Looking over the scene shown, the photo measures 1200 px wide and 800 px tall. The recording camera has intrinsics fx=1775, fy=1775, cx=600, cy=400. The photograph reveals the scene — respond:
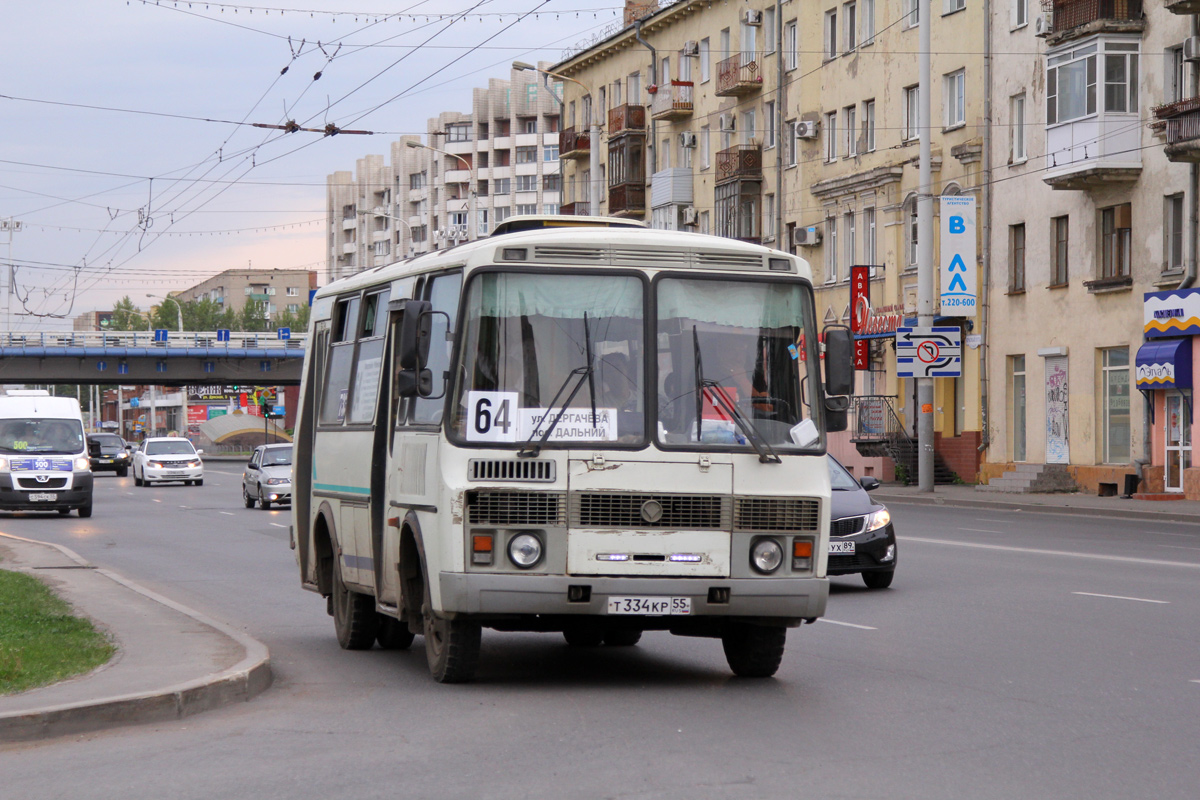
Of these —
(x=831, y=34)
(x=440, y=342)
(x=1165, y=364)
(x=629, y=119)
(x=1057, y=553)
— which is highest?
(x=831, y=34)

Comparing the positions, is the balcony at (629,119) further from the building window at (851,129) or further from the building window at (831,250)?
the building window at (851,129)

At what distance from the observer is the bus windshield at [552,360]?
33.5 ft

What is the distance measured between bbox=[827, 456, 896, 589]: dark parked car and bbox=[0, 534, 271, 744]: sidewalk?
6.41 m

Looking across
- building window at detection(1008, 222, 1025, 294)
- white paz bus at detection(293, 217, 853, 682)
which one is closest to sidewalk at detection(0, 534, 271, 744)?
white paz bus at detection(293, 217, 853, 682)

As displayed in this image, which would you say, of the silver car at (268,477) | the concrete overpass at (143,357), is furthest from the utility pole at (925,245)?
the concrete overpass at (143,357)

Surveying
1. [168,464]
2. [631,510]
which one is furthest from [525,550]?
[168,464]

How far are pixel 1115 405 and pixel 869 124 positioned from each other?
15.0 meters

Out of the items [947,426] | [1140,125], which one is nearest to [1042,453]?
[947,426]

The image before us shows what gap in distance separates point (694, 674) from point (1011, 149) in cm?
3530

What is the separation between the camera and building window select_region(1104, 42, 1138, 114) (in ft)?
128

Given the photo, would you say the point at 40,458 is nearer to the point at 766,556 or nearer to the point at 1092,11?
the point at 1092,11

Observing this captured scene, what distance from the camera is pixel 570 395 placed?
33.6 feet

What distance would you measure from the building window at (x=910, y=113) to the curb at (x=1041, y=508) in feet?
37.6

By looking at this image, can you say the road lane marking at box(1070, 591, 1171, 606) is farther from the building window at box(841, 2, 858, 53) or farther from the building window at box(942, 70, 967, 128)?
the building window at box(841, 2, 858, 53)
